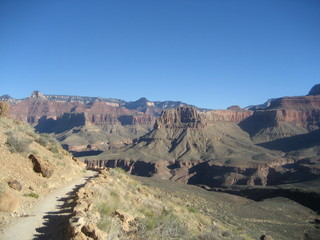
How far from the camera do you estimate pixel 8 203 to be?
10.9 metres

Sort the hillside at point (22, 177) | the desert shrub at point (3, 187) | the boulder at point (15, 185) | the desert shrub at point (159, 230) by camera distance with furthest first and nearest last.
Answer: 1. the boulder at point (15, 185)
2. the desert shrub at point (3, 187)
3. the hillside at point (22, 177)
4. the desert shrub at point (159, 230)

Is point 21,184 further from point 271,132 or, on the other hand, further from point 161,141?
point 271,132

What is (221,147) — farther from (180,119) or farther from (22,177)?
(22,177)

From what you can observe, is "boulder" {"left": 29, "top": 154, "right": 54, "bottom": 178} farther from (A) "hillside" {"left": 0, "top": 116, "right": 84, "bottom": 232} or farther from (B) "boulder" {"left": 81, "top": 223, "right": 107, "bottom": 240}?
(B) "boulder" {"left": 81, "top": 223, "right": 107, "bottom": 240}

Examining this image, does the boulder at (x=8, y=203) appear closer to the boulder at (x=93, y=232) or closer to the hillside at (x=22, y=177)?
the hillside at (x=22, y=177)

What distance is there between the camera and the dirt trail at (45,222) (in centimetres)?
908

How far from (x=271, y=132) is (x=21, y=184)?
6188 inches

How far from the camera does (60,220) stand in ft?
34.2

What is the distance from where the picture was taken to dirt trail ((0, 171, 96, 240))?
29.8 ft

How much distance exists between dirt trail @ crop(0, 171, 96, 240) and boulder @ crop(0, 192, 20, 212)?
68 cm

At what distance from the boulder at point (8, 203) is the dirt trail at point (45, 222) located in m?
0.68

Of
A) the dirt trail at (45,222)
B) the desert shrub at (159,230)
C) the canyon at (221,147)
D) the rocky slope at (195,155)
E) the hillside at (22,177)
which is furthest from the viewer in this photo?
the rocky slope at (195,155)

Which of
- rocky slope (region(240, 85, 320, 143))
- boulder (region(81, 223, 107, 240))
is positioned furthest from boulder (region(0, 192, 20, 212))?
rocky slope (region(240, 85, 320, 143))

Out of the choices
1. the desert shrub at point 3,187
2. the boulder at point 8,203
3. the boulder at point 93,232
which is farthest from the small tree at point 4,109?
the boulder at point 93,232
